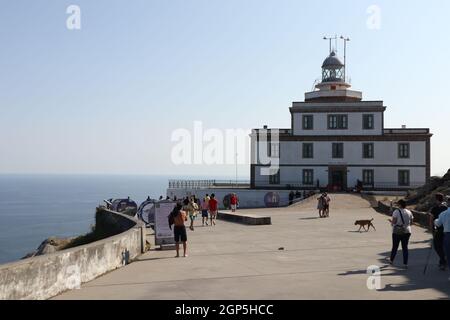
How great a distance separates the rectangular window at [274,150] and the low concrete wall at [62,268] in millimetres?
39407

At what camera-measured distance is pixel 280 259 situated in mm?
14219

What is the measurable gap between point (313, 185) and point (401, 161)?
834 centimetres

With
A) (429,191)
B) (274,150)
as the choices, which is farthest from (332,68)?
(429,191)

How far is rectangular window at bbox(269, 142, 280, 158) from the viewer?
53844 mm

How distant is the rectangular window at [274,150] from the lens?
177ft

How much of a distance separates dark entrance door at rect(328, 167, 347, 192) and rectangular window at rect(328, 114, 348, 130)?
12.9 feet

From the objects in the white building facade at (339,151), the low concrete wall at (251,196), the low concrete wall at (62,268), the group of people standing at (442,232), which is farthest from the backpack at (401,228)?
the white building facade at (339,151)

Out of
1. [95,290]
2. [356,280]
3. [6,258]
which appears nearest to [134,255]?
[95,290]

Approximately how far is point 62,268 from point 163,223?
734 cm
